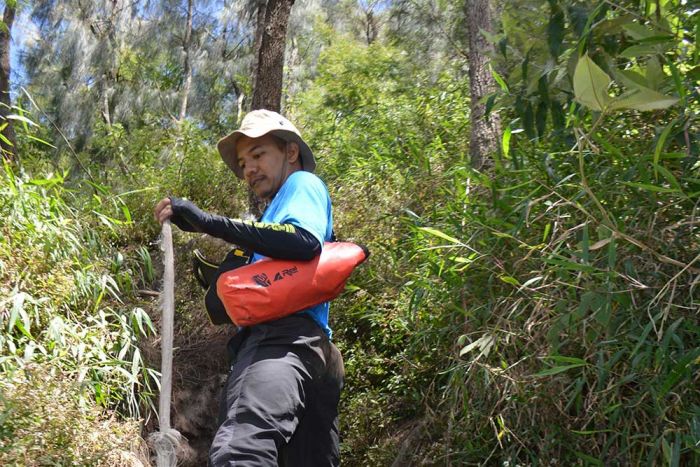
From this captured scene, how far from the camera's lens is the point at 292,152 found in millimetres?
3965

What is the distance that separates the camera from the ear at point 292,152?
13.0ft

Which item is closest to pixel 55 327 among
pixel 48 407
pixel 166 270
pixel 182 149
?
pixel 48 407

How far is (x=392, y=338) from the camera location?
5867mm

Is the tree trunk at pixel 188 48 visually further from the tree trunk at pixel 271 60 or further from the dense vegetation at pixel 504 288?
the dense vegetation at pixel 504 288

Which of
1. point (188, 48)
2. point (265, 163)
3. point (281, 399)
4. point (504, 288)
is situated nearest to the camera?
point (281, 399)

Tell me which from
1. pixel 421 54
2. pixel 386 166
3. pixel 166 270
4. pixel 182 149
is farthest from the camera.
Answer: pixel 421 54

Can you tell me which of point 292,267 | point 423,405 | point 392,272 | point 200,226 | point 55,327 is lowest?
point 423,405

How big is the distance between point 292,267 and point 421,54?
34.2 feet

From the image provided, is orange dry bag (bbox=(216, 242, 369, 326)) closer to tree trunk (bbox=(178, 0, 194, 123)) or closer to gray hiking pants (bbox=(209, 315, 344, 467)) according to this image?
gray hiking pants (bbox=(209, 315, 344, 467))

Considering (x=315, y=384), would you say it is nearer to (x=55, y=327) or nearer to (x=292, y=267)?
(x=292, y=267)

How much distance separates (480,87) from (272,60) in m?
1.84

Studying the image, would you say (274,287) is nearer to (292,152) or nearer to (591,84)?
(292,152)

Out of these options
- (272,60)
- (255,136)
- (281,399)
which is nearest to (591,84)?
(255,136)

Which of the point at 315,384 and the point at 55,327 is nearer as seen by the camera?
the point at 315,384
